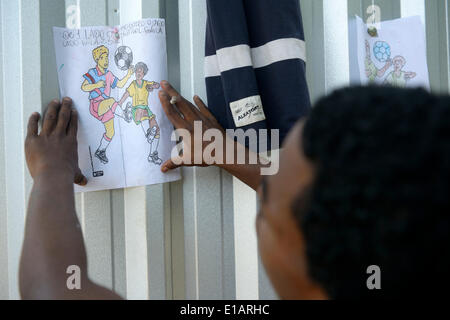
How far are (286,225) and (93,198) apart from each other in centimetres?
73

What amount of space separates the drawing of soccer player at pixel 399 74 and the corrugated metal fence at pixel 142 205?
1.80 feet

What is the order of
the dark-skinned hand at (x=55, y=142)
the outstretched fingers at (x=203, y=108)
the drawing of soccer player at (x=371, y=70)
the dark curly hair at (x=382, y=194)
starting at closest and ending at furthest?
the dark curly hair at (x=382, y=194) < the dark-skinned hand at (x=55, y=142) < the outstretched fingers at (x=203, y=108) < the drawing of soccer player at (x=371, y=70)

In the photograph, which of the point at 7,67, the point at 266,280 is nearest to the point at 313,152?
the point at 266,280

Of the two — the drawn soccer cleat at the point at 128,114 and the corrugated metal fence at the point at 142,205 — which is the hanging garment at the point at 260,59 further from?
the drawn soccer cleat at the point at 128,114

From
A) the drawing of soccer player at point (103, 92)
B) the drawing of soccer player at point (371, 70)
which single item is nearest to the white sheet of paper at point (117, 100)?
the drawing of soccer player at point (103, 92)

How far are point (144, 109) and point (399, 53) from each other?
76 cm

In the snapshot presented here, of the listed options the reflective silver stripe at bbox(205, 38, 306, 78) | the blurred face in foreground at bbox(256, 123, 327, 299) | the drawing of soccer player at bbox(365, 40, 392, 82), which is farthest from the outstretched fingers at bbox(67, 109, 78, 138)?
the drawing of soccer player at bbox(365, 40, 392, 82)

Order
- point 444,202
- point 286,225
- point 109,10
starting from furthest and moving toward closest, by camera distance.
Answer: point 109,10 < point 286,225 < point 444,202

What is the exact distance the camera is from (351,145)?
14.9 inches

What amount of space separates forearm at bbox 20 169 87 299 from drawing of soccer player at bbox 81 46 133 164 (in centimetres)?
25

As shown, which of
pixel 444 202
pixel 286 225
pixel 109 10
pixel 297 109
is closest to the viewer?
pixel 444 202

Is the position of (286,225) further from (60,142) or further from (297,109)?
(60,142)

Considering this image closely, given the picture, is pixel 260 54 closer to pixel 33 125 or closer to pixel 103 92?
pixel 103 92

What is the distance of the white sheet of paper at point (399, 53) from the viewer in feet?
3.87
